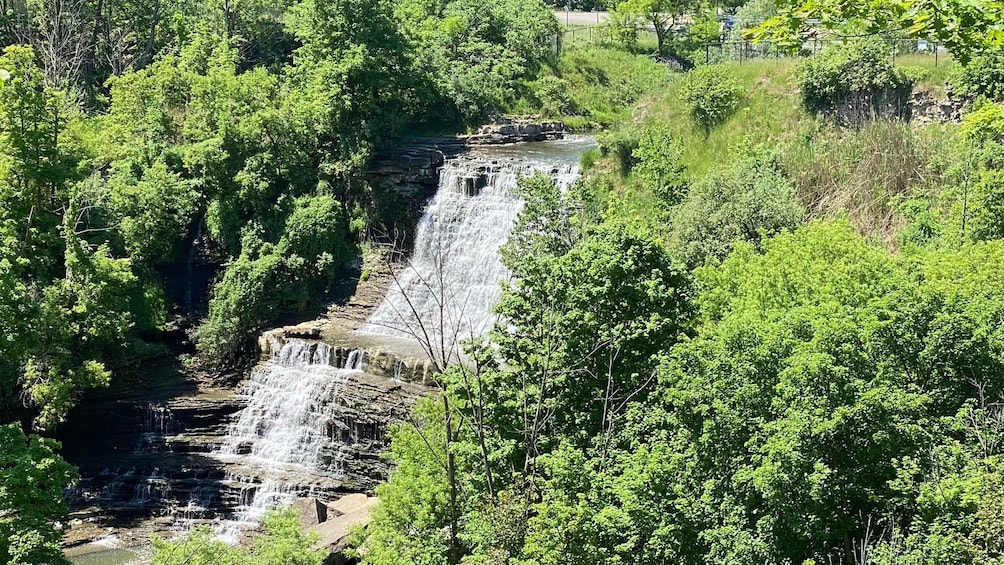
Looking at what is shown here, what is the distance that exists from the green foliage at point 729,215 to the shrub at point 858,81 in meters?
5.15

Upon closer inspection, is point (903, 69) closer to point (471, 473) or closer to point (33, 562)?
point (471, 473)

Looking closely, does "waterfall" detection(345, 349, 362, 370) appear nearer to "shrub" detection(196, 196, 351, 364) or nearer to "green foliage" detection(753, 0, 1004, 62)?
"shrub" detection(196, 196, 351, 364)

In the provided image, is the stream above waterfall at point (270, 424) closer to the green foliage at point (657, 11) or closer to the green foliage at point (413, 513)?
the green foliage at point (413, 513)

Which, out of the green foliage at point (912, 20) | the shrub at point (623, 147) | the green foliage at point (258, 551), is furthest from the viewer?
the shrub at point (623, 147)

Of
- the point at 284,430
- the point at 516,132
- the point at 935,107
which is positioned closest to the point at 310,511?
the point at 284,430

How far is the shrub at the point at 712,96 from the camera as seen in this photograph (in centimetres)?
3341

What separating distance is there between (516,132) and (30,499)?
28387 mm

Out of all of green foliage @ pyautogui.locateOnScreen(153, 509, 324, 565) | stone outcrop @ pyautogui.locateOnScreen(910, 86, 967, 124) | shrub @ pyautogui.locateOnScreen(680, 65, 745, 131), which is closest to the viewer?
green foliage @ pyautogui.locateOnScreen(153, 509, 324, 565)

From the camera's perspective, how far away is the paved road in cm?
6287

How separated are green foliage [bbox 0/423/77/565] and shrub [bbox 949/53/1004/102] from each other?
26649 millimetres

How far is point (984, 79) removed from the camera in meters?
27.5

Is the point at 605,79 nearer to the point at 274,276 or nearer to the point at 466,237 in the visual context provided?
the point at 466,237

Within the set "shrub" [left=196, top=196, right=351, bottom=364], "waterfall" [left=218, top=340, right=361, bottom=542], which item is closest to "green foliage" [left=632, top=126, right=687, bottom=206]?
"waterfall" [left=218, top=340, right=361, bottom=542]

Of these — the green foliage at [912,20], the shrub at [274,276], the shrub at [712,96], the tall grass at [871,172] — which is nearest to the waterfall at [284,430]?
the shrub at [274,276]
